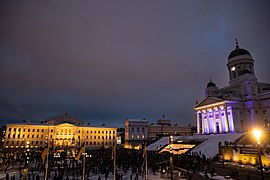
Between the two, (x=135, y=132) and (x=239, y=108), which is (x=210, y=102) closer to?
(x=239, y=108)

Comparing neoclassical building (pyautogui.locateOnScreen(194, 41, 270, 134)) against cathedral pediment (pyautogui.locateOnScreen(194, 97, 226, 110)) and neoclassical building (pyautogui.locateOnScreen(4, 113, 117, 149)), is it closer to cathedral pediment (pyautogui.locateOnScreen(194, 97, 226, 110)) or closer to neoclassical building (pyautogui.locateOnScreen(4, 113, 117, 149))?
cathedral pediment (pyautogui.locateOnScreen(194, 97, 226, 110))

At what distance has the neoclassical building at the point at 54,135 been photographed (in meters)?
75.7

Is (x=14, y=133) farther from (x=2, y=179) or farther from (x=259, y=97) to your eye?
(x=259, y=97)

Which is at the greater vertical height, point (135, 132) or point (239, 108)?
point (239, 108)

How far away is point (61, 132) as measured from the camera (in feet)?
268

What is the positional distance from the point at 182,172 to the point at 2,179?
21894 millimetres

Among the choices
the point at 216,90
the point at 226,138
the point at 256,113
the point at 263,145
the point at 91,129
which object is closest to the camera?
the point at 263,145

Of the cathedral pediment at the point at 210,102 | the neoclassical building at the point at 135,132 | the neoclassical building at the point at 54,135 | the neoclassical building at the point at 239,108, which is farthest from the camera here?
the neoclassical building at the point at 135,132

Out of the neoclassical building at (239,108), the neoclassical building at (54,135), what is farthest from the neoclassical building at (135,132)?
the neoclassical building at (239,108)

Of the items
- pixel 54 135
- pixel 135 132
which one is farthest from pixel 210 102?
pixel 54 135

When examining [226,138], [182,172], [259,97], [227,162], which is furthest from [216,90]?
[182,172]

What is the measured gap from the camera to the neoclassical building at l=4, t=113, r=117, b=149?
2980 inches

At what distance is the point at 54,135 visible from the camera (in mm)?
80375

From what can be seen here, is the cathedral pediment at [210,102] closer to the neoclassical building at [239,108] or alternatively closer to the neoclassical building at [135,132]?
the neoclassical building at [239,108]
